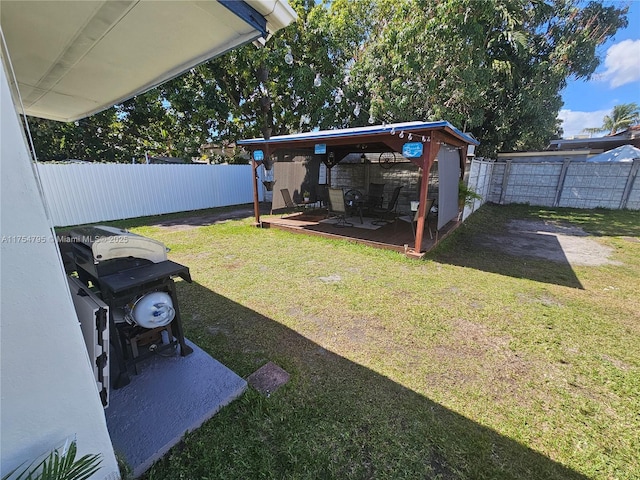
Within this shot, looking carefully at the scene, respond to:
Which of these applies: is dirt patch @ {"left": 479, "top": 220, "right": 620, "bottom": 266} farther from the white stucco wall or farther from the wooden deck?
the white stucco wall

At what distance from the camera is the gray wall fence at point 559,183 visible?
8680 mm

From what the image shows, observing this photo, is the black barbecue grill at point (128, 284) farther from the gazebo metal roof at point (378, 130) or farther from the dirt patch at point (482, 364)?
the gazebo metal roof at point (378, 130)

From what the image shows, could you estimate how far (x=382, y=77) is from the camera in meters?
8.76

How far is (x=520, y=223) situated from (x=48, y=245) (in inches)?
371

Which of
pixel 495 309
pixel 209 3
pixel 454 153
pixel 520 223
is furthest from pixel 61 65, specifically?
pixel 520 223

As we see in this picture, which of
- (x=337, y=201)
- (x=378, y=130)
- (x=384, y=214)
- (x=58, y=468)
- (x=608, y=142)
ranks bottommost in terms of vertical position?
(x=384, y=214)

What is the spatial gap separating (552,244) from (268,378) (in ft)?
21.5

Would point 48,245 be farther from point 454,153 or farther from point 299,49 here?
point 299,49

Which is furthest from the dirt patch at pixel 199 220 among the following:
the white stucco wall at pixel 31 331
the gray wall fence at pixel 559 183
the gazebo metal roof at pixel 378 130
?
the gray wall fence at pixel 559 183

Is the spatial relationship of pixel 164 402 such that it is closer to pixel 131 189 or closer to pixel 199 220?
pixel 199 220

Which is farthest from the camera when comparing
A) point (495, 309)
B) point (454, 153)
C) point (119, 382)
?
point (454, 153)

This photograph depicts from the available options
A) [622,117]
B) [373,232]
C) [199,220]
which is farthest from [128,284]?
[622,117]

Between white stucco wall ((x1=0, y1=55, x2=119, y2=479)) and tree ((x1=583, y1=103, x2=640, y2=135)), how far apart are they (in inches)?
1412

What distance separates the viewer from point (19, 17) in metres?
1.33
